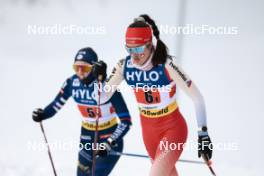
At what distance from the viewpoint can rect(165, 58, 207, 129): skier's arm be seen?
2.96 m

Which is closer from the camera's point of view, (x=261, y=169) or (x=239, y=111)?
(x=261, y=169)

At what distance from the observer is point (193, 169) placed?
4125 millimetres

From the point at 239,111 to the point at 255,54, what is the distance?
2.58 ft

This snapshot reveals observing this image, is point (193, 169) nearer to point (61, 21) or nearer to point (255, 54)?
point (255, 54)

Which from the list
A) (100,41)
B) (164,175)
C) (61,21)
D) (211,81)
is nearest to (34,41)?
(61,21)

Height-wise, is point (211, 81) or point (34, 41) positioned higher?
point (34, 41)

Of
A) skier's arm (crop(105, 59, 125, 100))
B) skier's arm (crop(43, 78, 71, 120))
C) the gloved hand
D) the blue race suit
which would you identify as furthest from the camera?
skier's arm (crop(43, 78, 71, 120))

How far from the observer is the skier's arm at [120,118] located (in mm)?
3271

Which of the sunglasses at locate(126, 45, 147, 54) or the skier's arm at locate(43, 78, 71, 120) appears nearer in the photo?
the sunglasses at locate(126, 45, 147, 54)

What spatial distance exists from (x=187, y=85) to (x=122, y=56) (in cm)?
246

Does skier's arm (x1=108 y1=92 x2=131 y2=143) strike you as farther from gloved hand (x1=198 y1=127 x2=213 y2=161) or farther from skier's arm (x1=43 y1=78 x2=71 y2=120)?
gloved hand (x1=198 y1=127 x2=213 y2=161)

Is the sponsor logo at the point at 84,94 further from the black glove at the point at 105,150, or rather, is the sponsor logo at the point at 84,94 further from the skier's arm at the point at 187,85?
the skier's arm at the point at 187,85

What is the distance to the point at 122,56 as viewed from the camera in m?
5.38

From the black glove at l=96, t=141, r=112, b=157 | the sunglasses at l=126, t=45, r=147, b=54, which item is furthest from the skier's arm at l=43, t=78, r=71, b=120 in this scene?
the sunglasses at l=126, t=45, r=147, b=54
